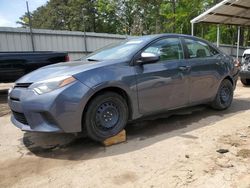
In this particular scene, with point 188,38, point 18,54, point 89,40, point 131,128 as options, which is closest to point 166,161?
point 131,128

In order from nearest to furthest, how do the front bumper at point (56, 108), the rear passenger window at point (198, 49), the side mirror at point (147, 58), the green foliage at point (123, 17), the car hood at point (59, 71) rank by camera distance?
the front bumper at point (56, 108) → the car hood at point (59, 71) → the side mirror at point (147, 58) → the rear passenger window at point (198, 49) → the green foliage at point (123, 17)

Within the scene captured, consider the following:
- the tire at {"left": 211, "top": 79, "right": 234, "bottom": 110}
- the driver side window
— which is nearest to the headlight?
the driver side window

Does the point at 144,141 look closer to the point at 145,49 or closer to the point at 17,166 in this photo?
the point at 145,49

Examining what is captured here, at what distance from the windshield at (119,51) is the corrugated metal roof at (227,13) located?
8553 mm

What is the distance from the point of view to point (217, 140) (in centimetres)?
424

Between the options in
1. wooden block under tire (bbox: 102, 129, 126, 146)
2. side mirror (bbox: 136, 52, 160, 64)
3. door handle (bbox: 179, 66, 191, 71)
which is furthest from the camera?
door handle (bbox: 179, 66, 191, 71)

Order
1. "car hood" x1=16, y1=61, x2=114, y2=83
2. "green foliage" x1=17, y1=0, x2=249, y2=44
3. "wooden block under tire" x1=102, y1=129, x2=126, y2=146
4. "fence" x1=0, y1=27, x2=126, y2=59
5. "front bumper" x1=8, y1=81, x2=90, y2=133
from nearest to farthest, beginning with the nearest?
"front bumper" x1=8, y1=81, x2=90, y2=133
"car hood" x1=16, y1=61, x2=114, y2=83
"wooden block under tire" x1=102, y1=129, x2=126, y2=146
"fence" x1=0, y1=27, x2=126, y2=59
"green foliage" x1=17, y1=0, x2=249, y2=44

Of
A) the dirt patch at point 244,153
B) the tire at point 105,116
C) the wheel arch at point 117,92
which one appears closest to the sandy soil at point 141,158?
the dirt patch at point 244,153

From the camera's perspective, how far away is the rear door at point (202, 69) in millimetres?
5211

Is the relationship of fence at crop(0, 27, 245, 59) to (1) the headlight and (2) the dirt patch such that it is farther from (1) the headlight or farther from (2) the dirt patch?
(2) the dirt patch

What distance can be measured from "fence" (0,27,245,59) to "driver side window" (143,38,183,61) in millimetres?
8905

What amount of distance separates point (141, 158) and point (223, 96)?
306cm

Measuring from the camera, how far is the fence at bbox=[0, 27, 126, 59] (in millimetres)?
12086

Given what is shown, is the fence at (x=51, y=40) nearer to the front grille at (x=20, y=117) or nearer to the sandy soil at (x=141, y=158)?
the sandy soil at (x=141, y=158)
